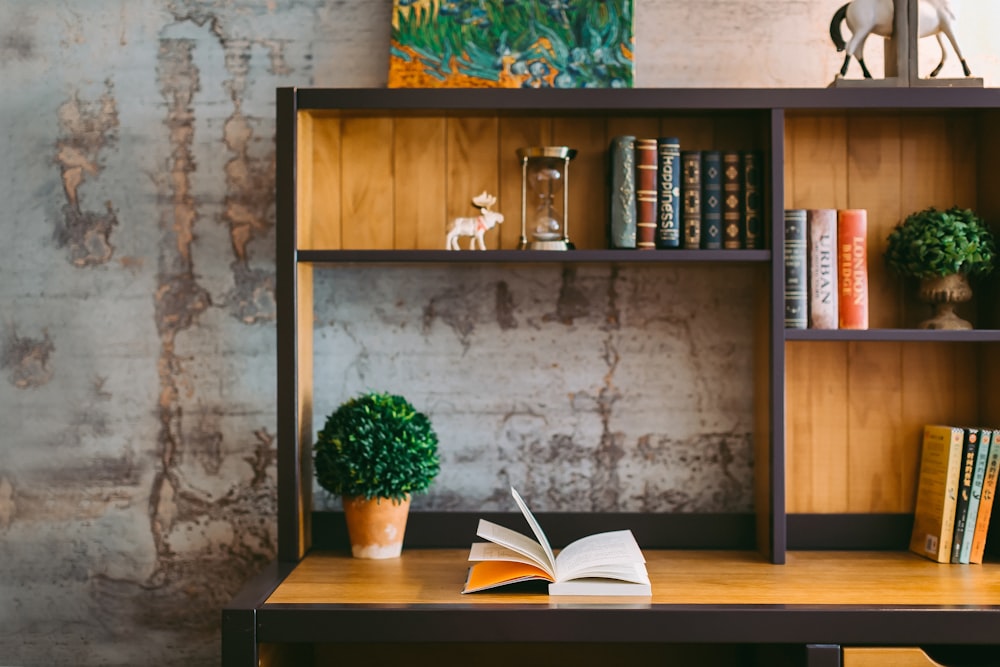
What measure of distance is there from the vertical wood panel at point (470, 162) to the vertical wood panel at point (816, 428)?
0.86 metres

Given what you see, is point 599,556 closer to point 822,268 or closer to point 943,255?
point 822,268

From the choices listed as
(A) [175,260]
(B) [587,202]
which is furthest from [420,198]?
(A) [175,260]

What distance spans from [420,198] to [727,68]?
2.81ft

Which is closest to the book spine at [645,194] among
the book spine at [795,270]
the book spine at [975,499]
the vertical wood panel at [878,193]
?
the book spine at [795,270]

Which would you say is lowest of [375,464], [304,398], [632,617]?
[632,617]

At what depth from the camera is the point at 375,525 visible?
198cm

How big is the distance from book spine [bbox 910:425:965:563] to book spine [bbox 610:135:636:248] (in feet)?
2.90

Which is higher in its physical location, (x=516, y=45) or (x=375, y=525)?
(x=516, y=45)

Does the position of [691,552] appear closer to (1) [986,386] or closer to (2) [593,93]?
(1) [986,386]

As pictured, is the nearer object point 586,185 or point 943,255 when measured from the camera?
point 943,255

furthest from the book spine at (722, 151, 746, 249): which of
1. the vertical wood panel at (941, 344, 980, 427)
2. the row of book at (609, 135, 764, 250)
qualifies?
the vertical wood panel at (941, 344, 980, 427)

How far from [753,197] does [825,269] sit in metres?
0.24

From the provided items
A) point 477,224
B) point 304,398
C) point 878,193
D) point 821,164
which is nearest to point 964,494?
point 878,193

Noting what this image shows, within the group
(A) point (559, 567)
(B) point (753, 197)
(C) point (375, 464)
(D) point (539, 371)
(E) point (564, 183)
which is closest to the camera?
(A) point (559, 567)
